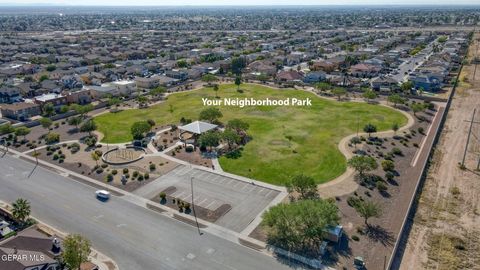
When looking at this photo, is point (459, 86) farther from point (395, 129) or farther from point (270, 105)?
point (270, 105)

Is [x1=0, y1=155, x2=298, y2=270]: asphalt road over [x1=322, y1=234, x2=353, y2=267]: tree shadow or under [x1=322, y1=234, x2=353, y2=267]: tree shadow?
under

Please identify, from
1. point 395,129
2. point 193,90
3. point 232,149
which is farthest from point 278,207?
point 193,90

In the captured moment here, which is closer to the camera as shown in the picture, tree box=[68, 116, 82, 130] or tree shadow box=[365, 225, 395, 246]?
tree shadow box=[365, 225, 395, 246]

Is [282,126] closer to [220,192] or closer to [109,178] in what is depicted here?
[220,192]

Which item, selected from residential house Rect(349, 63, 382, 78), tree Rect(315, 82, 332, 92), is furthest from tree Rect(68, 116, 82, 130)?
residential house Rect(349, 63, 382, 78)

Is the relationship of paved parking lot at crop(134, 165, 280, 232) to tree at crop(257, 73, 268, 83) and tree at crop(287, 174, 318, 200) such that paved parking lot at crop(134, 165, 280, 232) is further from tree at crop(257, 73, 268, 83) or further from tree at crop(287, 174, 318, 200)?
tree at crop(257, 73, 268, 83)

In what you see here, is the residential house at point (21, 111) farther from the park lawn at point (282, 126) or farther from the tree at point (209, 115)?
the tree at point (209, 115)

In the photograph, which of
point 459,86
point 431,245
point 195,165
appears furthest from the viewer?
point 459,86
